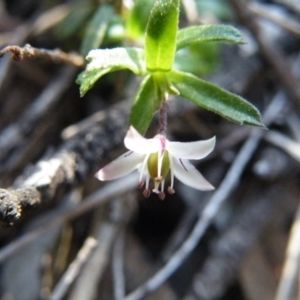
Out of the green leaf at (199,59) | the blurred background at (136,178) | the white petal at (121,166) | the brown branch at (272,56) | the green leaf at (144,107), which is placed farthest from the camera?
the brown branch at (272,56)

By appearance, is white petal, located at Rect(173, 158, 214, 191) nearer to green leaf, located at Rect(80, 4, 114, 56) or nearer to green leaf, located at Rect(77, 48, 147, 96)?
green leaf, located at Rect(77, 48, 147, 96)

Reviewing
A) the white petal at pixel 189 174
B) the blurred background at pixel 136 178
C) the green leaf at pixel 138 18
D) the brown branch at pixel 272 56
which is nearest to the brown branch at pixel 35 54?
the blurred background at pixel 136 178

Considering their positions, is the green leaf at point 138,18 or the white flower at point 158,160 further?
the green leaf at point 138,18

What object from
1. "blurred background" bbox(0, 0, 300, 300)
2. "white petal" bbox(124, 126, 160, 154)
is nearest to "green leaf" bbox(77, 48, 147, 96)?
"white petal" bbox(124, 126, 160, 154)

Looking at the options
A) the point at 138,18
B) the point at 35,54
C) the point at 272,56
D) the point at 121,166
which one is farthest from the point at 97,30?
the point at 272,56

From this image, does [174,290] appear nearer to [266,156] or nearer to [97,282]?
Answer: [97,282]

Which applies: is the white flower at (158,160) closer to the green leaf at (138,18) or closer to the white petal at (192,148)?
the white petal at (192,148)

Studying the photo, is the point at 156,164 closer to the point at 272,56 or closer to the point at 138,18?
the point at 138,18
